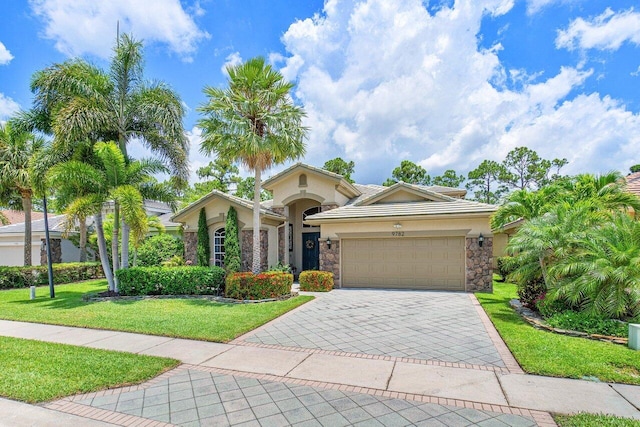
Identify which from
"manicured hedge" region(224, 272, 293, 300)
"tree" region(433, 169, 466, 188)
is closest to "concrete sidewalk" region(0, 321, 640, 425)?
"manicured hedge" region(224, 272, 293, 300)

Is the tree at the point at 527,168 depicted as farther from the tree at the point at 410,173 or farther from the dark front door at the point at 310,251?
the dark front door at the point at 310,251

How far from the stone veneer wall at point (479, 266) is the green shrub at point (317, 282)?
5747 millimetres

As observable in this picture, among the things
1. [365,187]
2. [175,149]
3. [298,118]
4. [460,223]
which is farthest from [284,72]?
[365,187]

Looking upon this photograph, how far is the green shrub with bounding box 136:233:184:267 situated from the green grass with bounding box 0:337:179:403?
1563 centimetres

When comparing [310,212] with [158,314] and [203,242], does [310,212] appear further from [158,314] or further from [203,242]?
[158,314]

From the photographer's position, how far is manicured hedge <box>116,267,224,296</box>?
1312 centimetres

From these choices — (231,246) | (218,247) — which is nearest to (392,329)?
(231,246)

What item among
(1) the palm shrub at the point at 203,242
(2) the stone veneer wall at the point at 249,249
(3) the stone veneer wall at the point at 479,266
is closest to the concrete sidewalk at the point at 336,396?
(3) the stone veneer wall at the point at 479,266

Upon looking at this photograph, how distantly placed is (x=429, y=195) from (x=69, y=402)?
1432 centimetres

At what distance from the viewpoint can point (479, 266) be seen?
44.3ft

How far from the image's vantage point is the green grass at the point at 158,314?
8.05 m

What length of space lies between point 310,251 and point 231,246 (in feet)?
16.1

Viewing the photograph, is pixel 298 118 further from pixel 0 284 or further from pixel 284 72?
pixel 0 284

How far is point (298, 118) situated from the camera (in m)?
13.0
